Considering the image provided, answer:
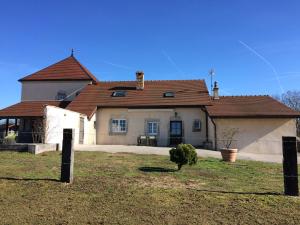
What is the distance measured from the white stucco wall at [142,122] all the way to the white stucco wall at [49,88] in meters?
6.85

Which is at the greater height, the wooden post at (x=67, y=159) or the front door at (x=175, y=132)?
the front door at (x=175, y=132)

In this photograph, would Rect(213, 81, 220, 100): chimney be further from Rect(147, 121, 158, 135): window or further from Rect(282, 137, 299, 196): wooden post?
Rect(282, 137, 299, 196): wooden post

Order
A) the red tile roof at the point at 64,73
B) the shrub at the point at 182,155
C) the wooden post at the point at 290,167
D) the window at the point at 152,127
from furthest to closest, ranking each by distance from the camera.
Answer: the red tile roof at the point at 64,73 < the window at the point at 152,127 < the shrub at the point at 182,155 < the wooden post at the point at 290,167

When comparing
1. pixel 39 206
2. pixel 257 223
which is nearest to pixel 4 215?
pixel 39 206

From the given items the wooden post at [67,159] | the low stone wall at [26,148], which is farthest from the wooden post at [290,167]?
the low stone wall at [26,148]

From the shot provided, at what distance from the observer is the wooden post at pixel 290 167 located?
8266 millimetres

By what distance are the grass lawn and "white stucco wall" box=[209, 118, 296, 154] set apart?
12.1 metres

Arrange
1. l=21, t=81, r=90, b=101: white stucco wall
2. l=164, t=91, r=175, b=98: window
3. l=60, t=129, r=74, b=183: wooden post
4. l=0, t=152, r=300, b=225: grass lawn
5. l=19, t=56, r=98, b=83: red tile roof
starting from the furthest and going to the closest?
l=19, t=56, r=98, b=83: red tile roof
l=21, t=81, r=90, b=101: white stucco wall
l=164, t=91, r=175, b=98: window
l=60, t=129, r=74, b=183: wooden post
l=0, t=152, r=300, b=225: grass lawn

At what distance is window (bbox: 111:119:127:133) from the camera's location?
26.2 metres

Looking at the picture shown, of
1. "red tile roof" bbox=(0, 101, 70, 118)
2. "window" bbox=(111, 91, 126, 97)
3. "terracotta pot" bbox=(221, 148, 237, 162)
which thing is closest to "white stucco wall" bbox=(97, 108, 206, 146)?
"window" bbox=(111, 91, 126, 97)

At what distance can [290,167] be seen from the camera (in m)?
8.48

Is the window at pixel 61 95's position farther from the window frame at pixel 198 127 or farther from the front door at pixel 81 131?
the window frame at pixel 198 127

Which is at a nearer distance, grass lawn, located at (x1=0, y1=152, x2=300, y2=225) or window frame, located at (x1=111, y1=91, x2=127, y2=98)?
grass lawn, located at (x1=0, y1=152, x2=300, y2=225)

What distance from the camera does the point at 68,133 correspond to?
930cm
